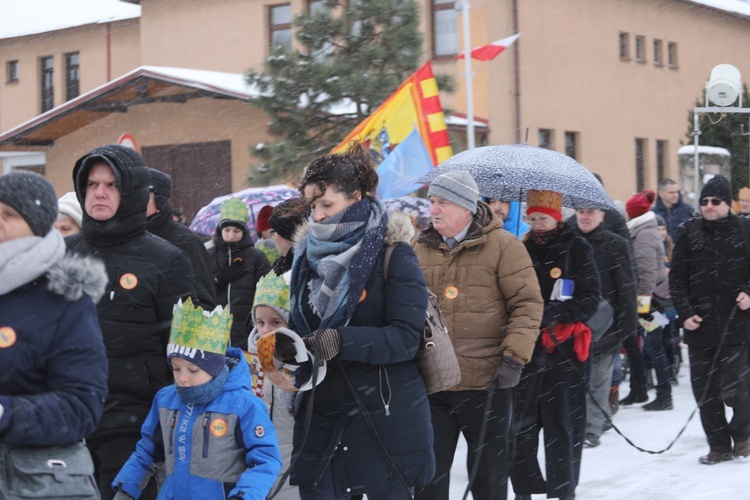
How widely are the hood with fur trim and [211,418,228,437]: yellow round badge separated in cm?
116

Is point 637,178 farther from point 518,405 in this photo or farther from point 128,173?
point 128,173

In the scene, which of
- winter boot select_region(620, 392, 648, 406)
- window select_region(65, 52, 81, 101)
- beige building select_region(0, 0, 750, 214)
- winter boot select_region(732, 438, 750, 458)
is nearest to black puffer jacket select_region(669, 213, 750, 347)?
winter boot select_region(732, 438, 750, 458)

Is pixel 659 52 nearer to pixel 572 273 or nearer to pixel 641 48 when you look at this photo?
pixel 641 48

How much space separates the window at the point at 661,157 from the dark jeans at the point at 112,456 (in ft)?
95.7

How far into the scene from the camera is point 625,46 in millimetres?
29703

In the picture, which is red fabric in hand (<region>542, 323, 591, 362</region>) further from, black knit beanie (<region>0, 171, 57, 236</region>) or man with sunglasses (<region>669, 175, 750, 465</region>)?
black knit beanie (<region>0, 171, 57, 236</region>)

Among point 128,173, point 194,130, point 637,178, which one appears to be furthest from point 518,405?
point 637,178

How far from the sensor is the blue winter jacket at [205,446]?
4.25m

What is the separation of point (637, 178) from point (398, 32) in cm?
1519

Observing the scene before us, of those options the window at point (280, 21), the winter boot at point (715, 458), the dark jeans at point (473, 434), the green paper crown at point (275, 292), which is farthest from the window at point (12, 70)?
the green paper crown at point (275, 292)

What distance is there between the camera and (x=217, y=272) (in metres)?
8.28

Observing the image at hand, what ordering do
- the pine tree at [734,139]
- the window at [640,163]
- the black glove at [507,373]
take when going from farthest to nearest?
the window at [640,163] < the pine tree at [734,139] < the black glove at [507,373]

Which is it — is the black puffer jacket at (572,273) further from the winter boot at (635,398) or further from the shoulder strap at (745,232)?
the winter boot at (635,398)

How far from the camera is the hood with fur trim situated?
311 centimetres
